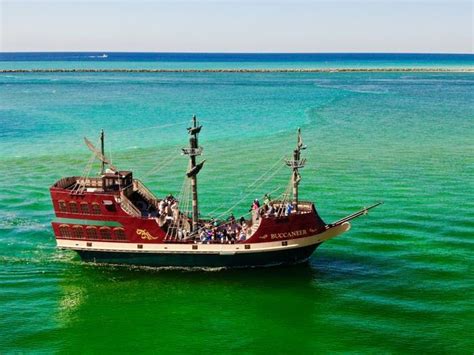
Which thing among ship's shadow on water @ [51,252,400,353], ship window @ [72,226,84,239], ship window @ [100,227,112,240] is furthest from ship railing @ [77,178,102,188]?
ship's shadow on water @ [51,252,400,353]

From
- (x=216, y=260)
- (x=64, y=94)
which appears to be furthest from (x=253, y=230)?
(x=64, y=94)

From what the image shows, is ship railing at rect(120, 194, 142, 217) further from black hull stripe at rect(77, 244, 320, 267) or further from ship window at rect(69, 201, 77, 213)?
ship window at rect(69, 201, 77, 213)

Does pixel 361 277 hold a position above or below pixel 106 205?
below

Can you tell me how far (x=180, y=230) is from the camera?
37594 millimetres

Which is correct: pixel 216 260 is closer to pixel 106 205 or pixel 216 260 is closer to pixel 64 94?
pixel 106 205

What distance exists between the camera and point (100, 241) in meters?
37.9

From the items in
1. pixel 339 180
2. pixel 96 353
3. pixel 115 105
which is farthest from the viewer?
pixel 115 105

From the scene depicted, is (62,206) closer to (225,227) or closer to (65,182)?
(65,182)

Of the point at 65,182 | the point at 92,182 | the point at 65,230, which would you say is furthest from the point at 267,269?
the point at 65,182

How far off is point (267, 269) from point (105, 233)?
951cm

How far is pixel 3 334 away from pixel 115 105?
8737 cm

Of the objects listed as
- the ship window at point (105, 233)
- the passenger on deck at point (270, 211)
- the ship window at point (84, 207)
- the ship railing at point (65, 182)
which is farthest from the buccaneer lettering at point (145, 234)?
the passenger on deck at point (270, 211)

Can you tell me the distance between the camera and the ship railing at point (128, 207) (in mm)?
37344

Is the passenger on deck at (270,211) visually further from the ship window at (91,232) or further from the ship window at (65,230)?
the ship window at (65,230)
